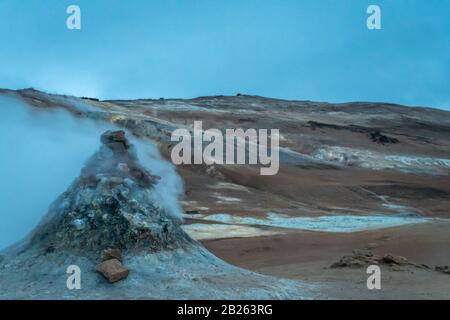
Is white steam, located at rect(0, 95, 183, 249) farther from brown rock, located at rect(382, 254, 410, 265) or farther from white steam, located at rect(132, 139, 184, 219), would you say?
brown rock, located at rect(382, 254, 410, 265)

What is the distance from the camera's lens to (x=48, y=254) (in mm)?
7734

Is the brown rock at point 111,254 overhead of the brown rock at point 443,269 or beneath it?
overhead

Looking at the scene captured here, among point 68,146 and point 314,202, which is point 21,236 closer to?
point 68,146

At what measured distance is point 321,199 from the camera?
24.5 meters

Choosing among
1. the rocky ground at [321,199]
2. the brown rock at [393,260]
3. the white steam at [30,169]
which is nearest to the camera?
the rocky ground at [321,199]

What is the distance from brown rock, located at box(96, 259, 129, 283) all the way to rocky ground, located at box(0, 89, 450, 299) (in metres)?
0.37

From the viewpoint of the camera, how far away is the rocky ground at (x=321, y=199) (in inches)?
373

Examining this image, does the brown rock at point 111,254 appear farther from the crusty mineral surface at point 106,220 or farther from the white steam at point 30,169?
the white steam at point 30,169

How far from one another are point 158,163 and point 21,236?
14.9 meters

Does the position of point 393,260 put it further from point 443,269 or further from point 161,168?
point 161,168

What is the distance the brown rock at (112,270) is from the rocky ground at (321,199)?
14.5 inches

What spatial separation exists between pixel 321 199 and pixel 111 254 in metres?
17.8

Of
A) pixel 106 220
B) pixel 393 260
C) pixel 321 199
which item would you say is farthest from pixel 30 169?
pixel 321 199

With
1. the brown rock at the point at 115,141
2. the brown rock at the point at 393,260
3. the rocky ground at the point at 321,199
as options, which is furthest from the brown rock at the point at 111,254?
the brown rock at the point at 393,260
